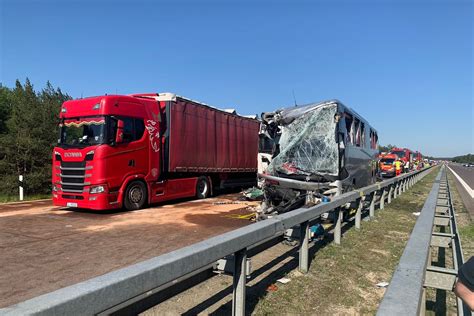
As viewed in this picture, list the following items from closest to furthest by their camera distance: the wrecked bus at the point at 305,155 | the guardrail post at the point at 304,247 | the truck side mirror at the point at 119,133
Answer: the guardrail post at the point at 304,247, the wrecked bus at the point at 305,155, the truck side mirror at the point at 119,133

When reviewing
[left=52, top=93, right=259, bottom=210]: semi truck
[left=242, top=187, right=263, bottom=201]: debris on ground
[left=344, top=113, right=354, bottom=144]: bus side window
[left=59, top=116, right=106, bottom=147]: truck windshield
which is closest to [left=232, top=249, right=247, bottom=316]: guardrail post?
[left=344, top=113, right=354, bottom=144]: bus side window

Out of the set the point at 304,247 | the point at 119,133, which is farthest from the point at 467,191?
the point at 304,247

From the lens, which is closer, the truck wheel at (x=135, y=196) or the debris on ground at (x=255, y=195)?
the truck wheel at (x=135, y=196)

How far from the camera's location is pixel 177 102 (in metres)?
13.0

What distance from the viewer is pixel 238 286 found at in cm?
341

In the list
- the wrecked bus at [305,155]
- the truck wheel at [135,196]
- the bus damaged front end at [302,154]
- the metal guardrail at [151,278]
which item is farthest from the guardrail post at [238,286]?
the truck wheel at [135,196]

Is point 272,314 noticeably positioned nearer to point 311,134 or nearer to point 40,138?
point 311,134

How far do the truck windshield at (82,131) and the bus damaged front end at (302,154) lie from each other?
4.64m

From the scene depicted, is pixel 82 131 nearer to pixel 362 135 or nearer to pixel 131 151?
pixel 131 151

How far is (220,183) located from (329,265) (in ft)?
37.3

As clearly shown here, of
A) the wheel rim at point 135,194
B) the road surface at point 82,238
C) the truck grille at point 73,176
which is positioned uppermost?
the truck grille at point 73,176

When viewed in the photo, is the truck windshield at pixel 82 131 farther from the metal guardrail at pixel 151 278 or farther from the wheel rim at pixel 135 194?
A: the metal guardrail at pixel 151 278

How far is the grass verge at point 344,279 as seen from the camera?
13.1 ft

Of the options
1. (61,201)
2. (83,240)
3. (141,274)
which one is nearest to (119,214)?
(61,201)
